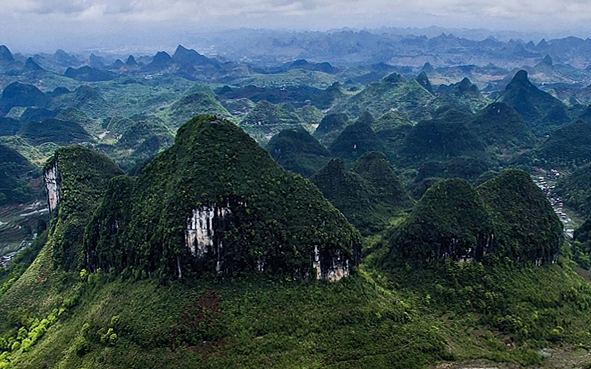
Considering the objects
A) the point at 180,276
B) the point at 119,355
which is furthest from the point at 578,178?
the point at 119,355

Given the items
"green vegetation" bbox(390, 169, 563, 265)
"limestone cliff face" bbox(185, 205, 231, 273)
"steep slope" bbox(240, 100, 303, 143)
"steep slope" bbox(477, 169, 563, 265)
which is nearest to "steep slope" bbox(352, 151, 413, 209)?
"steep slope" bbox(477, 169, 563, 265)

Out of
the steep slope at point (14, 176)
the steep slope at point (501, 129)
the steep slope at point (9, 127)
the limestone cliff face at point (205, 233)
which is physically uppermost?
the limestone cliff face at point (205, 233)

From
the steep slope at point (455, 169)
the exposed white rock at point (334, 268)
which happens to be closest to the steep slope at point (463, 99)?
the steep slope at point (455, 169)

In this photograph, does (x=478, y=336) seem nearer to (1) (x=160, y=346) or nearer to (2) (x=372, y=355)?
(2) (x=372, y=355)

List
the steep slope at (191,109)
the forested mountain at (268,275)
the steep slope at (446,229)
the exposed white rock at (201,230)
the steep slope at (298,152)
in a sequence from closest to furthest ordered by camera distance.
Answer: the forested mountain at (268,275) < the exposed white rock at (201,230) < the steep slope at (446,229) < the steep slope at (298,152) < the steep slope at (191,109)

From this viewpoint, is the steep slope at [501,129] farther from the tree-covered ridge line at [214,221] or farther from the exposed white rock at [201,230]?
the exposed white rock at [201,230]

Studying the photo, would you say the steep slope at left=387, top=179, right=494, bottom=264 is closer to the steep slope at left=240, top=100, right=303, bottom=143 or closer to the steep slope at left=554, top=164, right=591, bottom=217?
the steep slope at left=554, top=164, right=591, bottom=217
